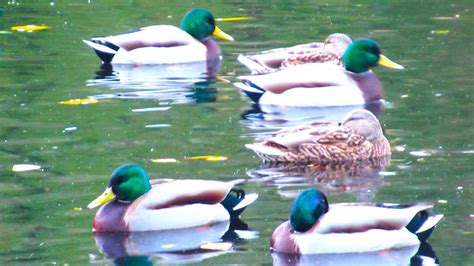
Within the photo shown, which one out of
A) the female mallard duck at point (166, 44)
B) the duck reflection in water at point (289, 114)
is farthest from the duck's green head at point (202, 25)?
the duck reflection in water at point (289, 114)

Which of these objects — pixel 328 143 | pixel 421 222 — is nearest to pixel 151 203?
pixel 421 222

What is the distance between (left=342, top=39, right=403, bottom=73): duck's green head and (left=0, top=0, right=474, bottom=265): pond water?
1.53ft

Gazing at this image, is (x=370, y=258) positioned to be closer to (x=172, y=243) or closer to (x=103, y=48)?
(x=172, y=243)

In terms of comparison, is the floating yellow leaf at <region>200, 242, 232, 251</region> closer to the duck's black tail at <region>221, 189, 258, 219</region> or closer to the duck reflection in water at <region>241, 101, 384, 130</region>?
the duck's black tail at <region>221, 189, 258, 219</region>

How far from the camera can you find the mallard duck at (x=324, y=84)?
1688cm

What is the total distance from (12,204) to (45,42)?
Result: 8.98m

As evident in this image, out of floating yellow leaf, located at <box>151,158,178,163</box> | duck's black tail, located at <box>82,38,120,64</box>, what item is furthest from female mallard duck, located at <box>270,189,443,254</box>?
duck's black tail, located at <box>82,38,120,64</box>

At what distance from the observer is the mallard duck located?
55.4 feet

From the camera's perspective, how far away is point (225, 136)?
14.8 metres

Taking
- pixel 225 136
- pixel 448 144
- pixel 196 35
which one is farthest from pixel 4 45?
pixel 448 144

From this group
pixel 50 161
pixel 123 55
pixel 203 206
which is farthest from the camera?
pixel 123 55

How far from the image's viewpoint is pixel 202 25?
67.8ft

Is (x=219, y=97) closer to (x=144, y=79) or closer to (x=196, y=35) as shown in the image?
(x=144, y=79)

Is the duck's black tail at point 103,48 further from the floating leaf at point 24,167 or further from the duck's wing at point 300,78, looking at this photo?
the floating leaf at point 24,167
